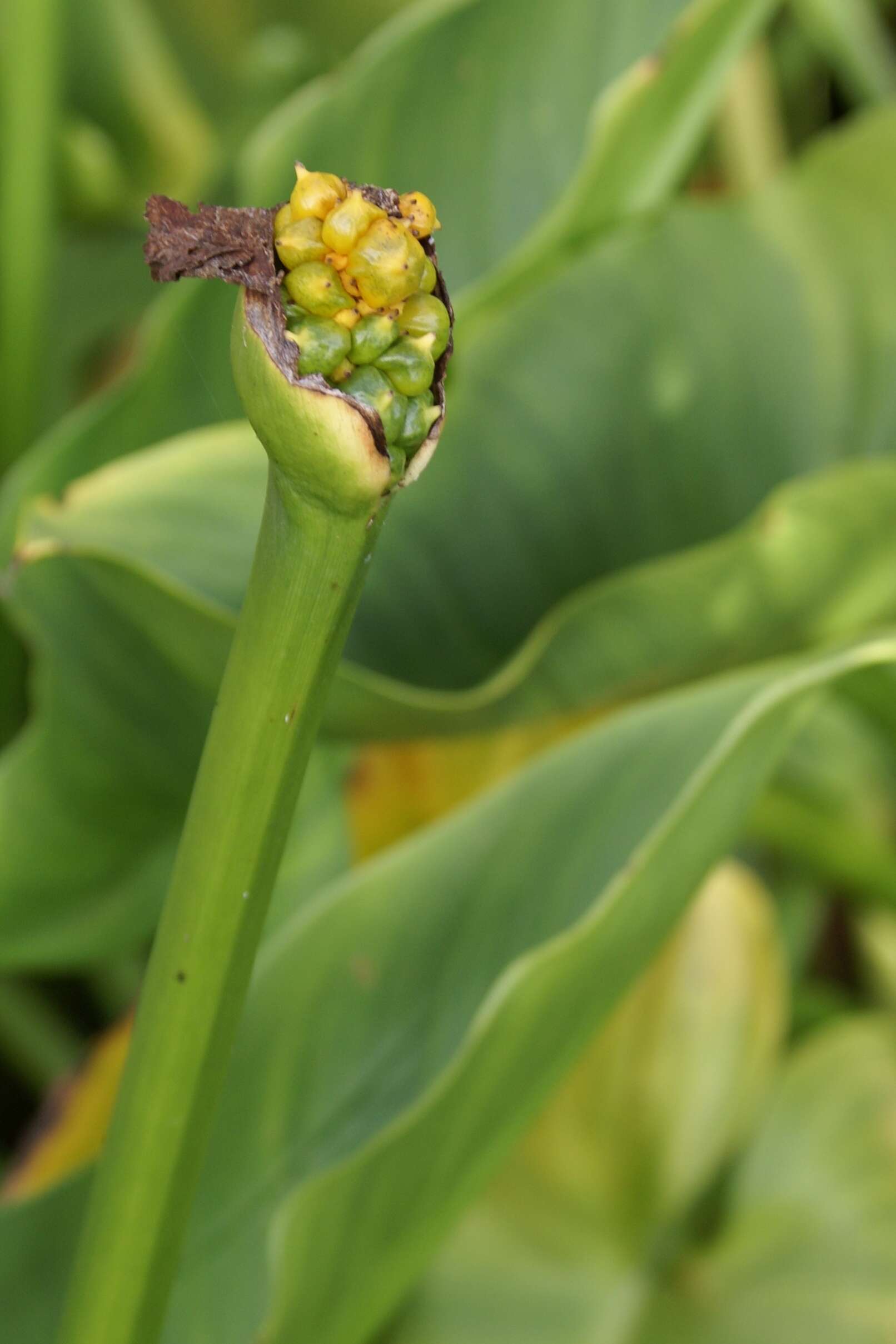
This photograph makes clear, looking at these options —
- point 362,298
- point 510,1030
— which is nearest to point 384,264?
point 362,298

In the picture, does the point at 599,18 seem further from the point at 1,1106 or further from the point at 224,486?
the point at 1,1106

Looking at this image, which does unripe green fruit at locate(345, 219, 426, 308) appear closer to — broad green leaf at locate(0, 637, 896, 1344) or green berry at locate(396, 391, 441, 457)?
green berry at locate(396, 391, 441, 457)

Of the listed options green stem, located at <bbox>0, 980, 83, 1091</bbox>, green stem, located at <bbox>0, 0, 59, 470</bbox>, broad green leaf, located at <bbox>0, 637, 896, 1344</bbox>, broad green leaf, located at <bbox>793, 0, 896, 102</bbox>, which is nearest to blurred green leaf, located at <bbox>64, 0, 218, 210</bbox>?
green stem, located at <bbox>0, 0, 59, 470</bbox>

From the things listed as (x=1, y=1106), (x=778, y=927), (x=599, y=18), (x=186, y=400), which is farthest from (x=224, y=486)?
(x=1, y=1106)

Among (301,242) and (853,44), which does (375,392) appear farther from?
(853,44)

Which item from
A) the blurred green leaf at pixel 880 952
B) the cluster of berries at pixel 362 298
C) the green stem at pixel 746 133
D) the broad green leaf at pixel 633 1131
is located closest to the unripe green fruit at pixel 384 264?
the cluster of berries at pixel 362 298

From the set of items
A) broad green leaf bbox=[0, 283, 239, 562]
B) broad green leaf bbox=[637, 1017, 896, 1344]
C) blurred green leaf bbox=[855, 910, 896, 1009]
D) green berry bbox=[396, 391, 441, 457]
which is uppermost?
broad green leaf bbox=[0, 283, 239, 562]
